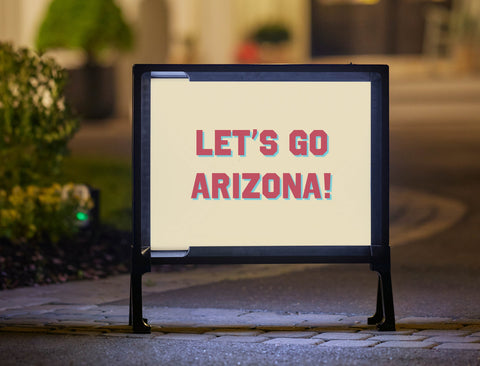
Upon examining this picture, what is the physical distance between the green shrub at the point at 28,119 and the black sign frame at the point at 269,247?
8.43 ft

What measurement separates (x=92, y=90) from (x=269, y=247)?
1548 cm

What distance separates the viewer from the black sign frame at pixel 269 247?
5996mm

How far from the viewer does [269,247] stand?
610 centimetres

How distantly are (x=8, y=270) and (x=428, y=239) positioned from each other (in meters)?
3.63

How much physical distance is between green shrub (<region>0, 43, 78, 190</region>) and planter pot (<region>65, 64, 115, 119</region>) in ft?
40.1

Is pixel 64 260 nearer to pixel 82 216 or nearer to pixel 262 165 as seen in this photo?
pixel 82 216

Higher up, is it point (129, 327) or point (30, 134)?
point (30, 134)

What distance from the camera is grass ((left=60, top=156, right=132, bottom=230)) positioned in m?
10.3

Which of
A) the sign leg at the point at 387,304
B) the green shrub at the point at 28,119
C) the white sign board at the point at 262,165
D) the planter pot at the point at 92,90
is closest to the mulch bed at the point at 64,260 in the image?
the green shrub at the point at 28,119

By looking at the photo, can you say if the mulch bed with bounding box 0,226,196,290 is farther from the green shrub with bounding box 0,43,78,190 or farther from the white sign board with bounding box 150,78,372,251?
the white sign board with bounding box 150,78,372,251

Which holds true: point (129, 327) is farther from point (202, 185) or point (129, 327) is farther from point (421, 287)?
point (421, 287)

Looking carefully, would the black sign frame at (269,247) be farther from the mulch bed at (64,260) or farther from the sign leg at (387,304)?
the mulch bed at (64,260)

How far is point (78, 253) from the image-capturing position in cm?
834


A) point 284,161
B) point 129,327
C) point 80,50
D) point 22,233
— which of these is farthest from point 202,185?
point 80,50
